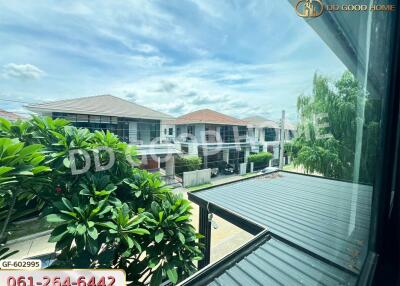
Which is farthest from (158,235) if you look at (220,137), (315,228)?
(315,228)

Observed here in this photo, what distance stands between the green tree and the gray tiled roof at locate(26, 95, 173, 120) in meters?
0.82

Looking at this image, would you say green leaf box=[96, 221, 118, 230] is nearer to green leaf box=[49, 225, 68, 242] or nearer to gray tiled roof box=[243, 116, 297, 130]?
green leaf box=[49, 225, 68, 242]

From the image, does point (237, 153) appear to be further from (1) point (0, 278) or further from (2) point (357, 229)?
(1) point (0, 278)

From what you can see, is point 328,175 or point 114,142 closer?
point 114,142

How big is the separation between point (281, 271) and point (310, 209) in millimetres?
832

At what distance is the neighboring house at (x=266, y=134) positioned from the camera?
112cm

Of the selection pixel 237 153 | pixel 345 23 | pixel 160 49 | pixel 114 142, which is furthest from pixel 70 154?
pixel 345 23

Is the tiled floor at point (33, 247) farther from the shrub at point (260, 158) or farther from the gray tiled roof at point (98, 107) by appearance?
the shrub at point (260, 158)

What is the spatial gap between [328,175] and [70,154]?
127cm

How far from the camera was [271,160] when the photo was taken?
1422mm

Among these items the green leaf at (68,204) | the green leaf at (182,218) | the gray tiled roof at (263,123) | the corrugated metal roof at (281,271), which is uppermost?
the gray tiled roof at (263,123)

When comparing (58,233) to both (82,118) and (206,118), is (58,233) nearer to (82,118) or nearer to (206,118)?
(82,118)

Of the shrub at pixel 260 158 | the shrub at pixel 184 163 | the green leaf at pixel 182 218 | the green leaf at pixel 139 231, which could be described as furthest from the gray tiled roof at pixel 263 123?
the green leaf at pixel 139 231

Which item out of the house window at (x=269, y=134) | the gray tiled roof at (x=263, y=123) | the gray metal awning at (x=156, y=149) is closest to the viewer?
the gray metal awning at (x=156, y=149)
